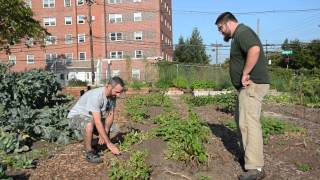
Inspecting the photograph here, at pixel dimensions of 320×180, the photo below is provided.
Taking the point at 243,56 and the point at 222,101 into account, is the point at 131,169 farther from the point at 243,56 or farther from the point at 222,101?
the point at 222,101

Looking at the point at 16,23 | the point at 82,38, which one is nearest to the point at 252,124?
the point at 16,23

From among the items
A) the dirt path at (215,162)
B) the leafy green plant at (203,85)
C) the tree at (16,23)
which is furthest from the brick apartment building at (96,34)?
the dirt path at (215,162)

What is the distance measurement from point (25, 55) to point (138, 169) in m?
69.6

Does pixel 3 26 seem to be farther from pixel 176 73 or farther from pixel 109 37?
pixel 109 37

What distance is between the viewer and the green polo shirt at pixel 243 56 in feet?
18.6

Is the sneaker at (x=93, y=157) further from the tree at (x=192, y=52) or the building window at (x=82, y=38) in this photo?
the tree at (x=192, y=52)

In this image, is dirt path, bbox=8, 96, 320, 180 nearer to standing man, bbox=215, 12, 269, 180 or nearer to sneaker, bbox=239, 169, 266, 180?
sneaker, bbox=239, 169, 266, 180

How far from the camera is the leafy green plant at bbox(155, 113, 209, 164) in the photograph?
20.0 ft

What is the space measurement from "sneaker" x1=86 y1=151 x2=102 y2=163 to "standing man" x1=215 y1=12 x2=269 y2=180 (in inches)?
72.1

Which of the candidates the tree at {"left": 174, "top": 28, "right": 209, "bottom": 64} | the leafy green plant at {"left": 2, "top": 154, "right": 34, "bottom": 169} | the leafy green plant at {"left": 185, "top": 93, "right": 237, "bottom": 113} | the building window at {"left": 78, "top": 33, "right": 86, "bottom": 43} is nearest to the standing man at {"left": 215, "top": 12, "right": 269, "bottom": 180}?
the leafy green plant at {"left": 2, "top": 154, "right": 34, "bottom": 169}

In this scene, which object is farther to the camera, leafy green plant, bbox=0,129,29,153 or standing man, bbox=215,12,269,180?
leafy green plant, bbox=0,129,29,153

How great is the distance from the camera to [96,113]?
631 cm

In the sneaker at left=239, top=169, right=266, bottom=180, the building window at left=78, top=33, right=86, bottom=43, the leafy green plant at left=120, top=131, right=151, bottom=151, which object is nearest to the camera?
the sneaker at left=239, top=169, right=266, bottom=180

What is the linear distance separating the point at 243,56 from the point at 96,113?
205 centimetres
